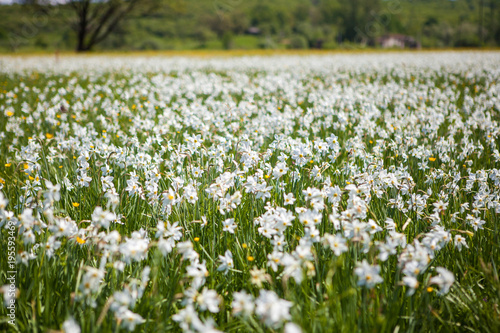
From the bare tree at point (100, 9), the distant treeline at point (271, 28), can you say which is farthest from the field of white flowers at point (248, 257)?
the bare tree at point (100, 9)

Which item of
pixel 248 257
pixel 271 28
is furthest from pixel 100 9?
pixel 271 28

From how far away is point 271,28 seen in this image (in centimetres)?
11719

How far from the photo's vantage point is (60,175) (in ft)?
14.0

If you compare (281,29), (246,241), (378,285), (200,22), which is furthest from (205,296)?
(200,22)

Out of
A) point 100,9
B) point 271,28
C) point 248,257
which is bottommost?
point 248,257

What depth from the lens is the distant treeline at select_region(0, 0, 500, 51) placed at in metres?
49.6

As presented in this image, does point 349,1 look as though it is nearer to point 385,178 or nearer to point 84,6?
point 84,6

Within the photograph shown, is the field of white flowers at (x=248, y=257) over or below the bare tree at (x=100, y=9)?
below

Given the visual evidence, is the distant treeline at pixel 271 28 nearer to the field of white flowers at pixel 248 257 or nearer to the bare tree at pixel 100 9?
the bare tree at pixel 100 9

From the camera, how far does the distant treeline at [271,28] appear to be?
163 ft

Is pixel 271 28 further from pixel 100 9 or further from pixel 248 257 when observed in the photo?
pixel 248 257

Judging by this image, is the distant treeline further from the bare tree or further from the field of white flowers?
the field of white flowers

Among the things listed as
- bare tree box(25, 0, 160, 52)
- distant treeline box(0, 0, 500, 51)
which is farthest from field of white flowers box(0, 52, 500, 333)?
bare tree box(25, 0, 160, 52)

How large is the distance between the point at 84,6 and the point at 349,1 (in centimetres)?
6215
